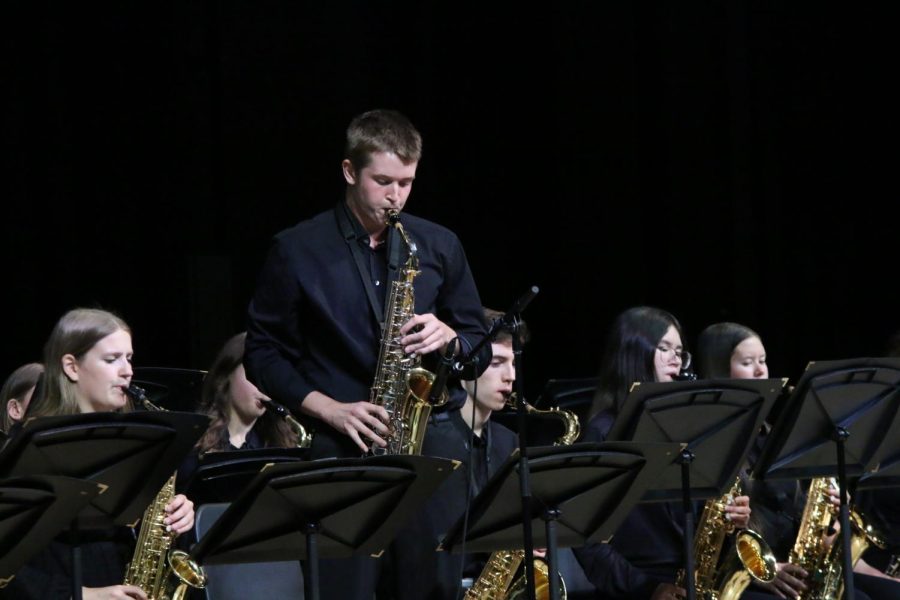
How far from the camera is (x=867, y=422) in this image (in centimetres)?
418

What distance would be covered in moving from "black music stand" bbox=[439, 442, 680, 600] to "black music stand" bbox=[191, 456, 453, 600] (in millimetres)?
195

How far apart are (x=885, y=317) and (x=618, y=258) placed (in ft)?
4.64

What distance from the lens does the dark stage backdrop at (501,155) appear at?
6.11 meters

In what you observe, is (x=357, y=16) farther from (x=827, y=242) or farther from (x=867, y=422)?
(x=867, y=422)

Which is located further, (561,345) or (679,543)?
(561,345)

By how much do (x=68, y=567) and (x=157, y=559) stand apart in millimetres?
407

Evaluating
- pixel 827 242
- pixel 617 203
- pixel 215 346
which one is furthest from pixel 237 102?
pixel 827 242

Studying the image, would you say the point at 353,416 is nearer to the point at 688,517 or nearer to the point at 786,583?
the point at 688,517

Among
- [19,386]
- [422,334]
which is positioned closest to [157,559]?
[19,386]

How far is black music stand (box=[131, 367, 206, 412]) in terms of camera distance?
4992 millimetres

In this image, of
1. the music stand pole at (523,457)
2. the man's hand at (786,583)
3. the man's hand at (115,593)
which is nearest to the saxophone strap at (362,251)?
the music stand pole at (523,457)

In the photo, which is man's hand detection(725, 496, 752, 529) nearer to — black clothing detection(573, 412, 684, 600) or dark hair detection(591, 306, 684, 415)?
black clothing detection(573, 412, 684, 600)

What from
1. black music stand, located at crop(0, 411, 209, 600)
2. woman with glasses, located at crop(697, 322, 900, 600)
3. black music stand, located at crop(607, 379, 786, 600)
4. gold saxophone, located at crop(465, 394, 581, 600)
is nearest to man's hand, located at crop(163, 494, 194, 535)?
black music stand, located at crop(0, 411, 209, 600)

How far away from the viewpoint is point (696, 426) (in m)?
3.89
